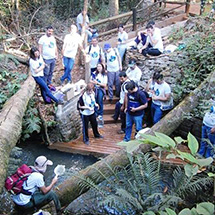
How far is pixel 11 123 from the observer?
16.8 ft

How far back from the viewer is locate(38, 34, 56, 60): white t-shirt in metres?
7.95

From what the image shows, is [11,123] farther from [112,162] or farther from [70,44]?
[70,44]

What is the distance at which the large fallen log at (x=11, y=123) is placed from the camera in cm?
414

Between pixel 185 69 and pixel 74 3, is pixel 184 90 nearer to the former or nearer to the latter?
pixel 185 69

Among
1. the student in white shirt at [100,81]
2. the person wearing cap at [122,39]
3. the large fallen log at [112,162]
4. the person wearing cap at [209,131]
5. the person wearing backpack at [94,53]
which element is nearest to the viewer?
the large fallen log at [112,162]

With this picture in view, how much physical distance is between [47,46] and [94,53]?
4.65 feet

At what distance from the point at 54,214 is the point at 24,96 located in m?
2.98

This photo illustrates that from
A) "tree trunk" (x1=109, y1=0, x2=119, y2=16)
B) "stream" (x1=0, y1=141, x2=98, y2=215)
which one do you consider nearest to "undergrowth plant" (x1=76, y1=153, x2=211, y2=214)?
"stream" (x1=0, y1=141, x2=98, y2=215)

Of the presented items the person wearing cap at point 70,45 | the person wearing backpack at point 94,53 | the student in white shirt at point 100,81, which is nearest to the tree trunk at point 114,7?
the person wearing backpack at point 94,53

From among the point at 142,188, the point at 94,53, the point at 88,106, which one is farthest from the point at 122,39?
the point at 142,188

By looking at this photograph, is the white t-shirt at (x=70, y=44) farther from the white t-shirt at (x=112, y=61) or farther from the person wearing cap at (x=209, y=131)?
the person wearing cap at (x=209, y=131)

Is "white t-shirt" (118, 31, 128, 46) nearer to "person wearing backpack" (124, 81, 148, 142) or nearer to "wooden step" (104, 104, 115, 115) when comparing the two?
"wooden step" (104, 104, 115, 115)

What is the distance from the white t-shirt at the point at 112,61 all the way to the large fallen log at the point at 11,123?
2399mm

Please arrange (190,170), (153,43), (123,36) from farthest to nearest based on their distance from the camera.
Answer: (123,36), (153,43), (190,170)
